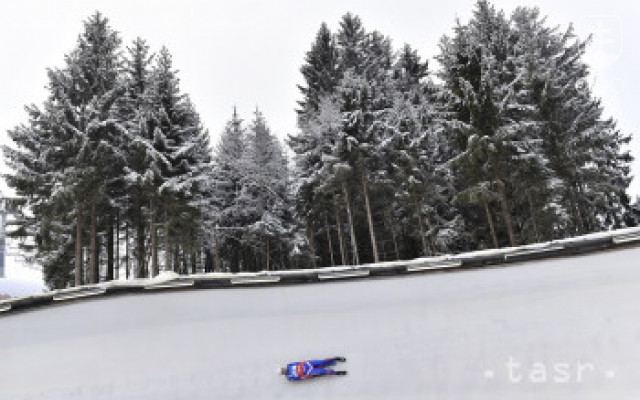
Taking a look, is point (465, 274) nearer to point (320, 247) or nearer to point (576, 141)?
point (576, 141)

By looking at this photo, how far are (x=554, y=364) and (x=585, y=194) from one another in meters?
15.3

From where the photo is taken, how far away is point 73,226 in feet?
58.6

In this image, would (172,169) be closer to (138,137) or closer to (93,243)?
(138,137)

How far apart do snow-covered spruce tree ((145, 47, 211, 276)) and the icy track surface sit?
960 centimetres

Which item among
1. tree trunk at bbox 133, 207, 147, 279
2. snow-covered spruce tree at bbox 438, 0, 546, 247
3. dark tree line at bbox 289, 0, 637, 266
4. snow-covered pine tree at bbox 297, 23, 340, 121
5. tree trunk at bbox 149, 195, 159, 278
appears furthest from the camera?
snow-covered pine tree at bbox 297, 23, 340, 121

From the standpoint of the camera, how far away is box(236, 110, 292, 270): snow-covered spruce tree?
2256 centimetres

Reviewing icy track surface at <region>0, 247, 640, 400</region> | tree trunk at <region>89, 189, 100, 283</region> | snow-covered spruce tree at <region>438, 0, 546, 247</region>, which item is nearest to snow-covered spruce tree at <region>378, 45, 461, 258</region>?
snow-covered spruce tree at <region>438, 0, 546, 247</region>

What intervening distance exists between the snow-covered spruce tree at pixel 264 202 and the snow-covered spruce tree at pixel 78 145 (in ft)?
22.8

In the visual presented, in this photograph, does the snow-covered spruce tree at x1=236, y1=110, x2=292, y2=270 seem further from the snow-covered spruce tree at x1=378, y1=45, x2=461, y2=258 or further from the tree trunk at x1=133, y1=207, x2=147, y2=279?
the snow-covered spruce tree at x1=378, y1=45, x2=461, y2=258

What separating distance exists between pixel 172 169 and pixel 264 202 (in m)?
7.00

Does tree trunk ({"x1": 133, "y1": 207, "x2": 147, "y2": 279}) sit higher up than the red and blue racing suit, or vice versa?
tree trunk ({"x1": 133, "y1": 207, "x2": 147, "y2": 279})

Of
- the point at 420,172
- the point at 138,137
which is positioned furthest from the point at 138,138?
the point at 420,172

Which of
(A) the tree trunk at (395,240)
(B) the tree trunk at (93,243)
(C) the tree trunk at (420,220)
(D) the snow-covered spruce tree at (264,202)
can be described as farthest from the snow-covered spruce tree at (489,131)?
(B) the tree trunk at (93,243)

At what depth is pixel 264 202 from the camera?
23297mm
